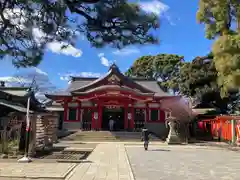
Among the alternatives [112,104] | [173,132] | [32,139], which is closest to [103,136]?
[112,104]

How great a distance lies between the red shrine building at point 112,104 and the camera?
3212 cm

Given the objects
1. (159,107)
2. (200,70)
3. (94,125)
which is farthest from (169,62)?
(94,125)

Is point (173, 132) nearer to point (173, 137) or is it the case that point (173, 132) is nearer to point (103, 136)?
point (173, 137)

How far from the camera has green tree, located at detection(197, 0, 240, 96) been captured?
1077cm

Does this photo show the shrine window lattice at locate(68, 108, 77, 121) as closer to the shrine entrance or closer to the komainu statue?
the shrine entrance

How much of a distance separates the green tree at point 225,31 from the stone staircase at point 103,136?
1778 cm

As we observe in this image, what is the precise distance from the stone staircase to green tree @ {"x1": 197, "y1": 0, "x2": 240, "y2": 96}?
58.3 feet

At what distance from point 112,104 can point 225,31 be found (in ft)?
74.1

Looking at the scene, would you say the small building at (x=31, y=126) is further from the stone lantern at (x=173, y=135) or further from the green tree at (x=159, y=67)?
the green tree at (x=159, y=67)

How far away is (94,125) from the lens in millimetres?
32781

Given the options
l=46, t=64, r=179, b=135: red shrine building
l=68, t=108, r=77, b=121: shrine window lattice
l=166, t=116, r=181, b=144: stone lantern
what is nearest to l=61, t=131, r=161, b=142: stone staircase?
l=46, t=64, r=179, b=135: red shrine building

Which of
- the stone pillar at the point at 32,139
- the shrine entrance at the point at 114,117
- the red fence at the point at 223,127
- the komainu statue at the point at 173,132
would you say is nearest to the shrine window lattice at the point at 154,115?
the shrine entrance at the point at 114,117

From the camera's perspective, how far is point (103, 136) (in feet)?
96.7

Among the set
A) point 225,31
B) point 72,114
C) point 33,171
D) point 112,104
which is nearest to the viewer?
point 33,171
